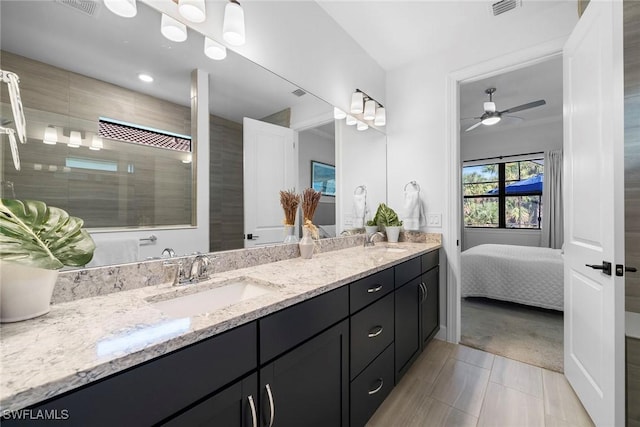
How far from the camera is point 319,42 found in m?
2.00

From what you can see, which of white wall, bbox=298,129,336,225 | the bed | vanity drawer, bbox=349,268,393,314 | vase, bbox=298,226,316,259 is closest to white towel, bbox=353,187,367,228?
white wall, bbox=298,129,336,225

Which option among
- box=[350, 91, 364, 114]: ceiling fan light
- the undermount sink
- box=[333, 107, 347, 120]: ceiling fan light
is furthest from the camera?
box=[350, 91, 364, 114]: ceiling fan light

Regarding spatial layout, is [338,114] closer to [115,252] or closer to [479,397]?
[115,252]

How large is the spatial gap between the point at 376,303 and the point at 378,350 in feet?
0.83

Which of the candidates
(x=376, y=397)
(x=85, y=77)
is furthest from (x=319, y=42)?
(x=376, y=397)

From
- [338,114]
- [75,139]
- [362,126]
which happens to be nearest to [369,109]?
[362,126]

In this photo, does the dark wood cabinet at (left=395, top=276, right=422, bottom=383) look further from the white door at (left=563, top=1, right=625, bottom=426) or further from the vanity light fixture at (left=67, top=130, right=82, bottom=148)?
the vanity light fixture at (left=67, top=130, right=82, bottom=148)

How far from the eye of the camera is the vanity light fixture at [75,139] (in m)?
0.92

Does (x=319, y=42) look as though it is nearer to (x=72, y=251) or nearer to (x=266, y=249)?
(x=266, y=249)

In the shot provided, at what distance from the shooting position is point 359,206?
98.3 inches

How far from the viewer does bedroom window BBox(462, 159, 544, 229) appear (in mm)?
4949

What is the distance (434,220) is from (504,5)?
5.44 ft

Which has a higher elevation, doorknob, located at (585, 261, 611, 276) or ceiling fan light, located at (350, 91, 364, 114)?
ceiling fan light, located at (350, 91, 364, 114)

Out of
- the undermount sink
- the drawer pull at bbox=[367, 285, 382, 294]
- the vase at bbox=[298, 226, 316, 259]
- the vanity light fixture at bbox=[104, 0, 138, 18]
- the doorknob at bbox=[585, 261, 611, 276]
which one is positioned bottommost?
the drawer pull at bbox=[367, 285, 382, 294]
